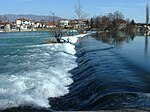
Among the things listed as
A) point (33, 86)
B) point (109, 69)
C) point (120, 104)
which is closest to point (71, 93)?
point (33, 86)

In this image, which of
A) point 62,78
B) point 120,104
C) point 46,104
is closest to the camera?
point 120,104

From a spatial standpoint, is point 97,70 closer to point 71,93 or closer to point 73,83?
point 73,83

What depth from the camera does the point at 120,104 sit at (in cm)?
1041

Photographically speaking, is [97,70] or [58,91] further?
[97,70]

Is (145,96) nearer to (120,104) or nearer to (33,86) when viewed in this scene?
(120,104)

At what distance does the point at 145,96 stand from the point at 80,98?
8.48ft

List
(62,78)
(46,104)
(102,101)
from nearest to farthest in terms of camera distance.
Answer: (102,101) → (46,104) → (62,78)

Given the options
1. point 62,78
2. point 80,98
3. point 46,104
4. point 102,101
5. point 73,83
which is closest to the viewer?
point 102,101

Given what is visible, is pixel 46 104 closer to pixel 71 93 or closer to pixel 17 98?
pixel 17 98

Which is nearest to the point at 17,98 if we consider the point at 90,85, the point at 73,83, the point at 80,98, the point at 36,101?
the point at 36,101

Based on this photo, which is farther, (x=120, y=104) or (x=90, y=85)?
(x=90, y=85)

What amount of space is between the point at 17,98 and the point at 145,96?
4.31 metres

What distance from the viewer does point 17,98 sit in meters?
12.2

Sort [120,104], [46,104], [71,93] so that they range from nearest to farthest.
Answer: [120,104], [46,104], [71,93]
